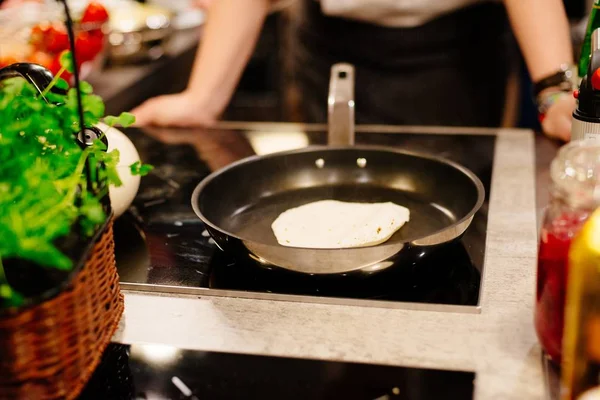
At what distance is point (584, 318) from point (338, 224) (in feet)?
1.48

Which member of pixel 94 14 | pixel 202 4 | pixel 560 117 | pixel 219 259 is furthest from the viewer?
pixel 202 4

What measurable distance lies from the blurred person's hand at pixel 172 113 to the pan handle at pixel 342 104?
0.46 meters

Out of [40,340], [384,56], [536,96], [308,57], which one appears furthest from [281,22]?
[40,340]

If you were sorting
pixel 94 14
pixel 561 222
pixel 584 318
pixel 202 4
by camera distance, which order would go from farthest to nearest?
pixel 202 4 < pixel 94 14 < pixel 561 222 < pixel 584 318

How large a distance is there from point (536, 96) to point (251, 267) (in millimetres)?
849

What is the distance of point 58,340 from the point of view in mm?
596

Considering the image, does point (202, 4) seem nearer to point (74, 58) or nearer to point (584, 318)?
point (74, 58)

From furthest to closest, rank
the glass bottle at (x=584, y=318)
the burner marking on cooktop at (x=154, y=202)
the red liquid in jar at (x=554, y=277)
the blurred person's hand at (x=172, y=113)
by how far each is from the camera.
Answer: the blurred person's hand at (x=172, y=113) → the burner marking on cooktop at (x=154, y=202) → the red liquid in jar at (x=554, y=277) → the glass bottle at (x=584, y=318)

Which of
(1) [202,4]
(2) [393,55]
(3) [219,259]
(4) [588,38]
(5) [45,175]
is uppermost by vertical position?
(5) [45,175]

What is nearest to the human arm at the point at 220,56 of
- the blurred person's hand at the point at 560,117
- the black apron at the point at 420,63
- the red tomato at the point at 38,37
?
the black apron at the point at 420,63

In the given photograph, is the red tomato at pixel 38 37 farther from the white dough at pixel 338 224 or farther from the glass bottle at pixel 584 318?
the glass bottle at pixel 584 318

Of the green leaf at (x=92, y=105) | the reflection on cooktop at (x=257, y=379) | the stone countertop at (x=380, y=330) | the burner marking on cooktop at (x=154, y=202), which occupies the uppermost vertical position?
the green leaf at (x=92, y=105)

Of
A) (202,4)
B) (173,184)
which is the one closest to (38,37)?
(173,184)

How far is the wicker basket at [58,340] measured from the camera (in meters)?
0.57
